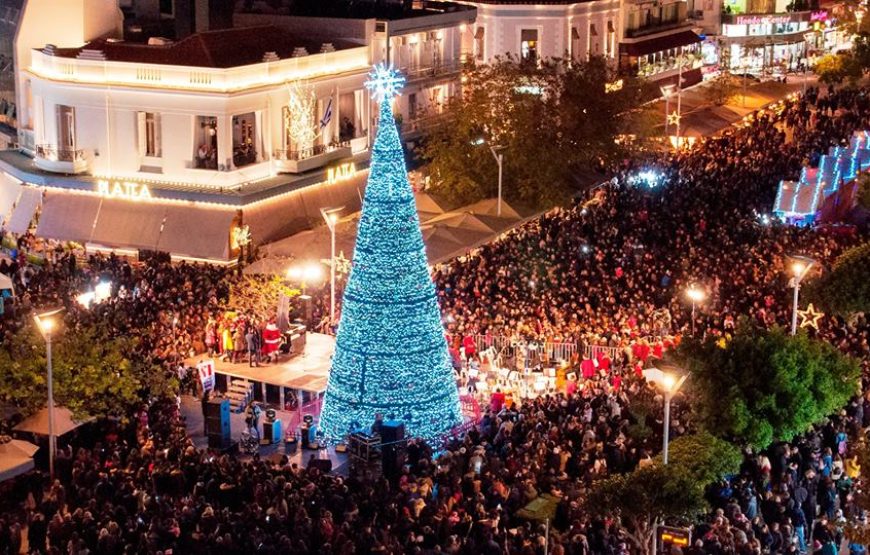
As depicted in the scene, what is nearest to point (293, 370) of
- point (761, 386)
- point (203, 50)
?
point (761, 386)

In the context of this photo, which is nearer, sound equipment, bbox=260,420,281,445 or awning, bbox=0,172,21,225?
sound equipment, bbox=260,420,281,445

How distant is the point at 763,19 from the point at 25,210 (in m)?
56.2

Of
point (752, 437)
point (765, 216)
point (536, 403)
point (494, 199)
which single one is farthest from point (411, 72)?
point (752, 437)

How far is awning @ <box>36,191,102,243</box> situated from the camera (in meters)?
40.1

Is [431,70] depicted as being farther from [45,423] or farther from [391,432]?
[45,423]

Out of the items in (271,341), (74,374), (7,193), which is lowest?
(271,341)

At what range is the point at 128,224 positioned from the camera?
39844 mm

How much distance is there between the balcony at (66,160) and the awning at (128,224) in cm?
133

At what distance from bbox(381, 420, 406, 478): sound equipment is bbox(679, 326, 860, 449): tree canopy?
5.04 m

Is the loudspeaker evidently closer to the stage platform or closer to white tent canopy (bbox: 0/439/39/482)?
the stage platform

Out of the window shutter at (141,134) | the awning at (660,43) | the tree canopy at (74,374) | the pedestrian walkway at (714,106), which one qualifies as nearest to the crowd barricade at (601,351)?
the tree canopy at (74,374)

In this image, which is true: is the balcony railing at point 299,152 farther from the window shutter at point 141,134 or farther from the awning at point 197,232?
the window shutter at point 141,134

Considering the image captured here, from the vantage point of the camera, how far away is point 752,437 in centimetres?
Result: 2356

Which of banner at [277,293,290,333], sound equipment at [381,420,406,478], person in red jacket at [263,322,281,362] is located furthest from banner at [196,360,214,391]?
sound equipment at [381,420,406,478]
